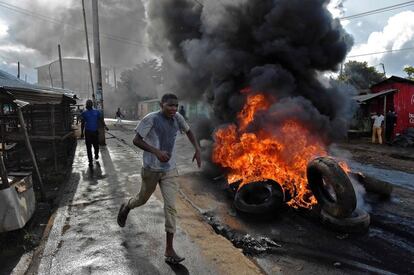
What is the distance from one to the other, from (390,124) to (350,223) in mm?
15558

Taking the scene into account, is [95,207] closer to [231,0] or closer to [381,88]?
[231,0]

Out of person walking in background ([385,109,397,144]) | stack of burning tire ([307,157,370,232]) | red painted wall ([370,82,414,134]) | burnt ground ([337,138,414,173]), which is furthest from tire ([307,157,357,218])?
red painted wall ([370,82,414,134])

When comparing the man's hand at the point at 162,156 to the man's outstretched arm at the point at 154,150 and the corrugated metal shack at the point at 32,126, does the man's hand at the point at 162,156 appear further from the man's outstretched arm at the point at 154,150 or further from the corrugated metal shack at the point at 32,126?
the corrugated metal shack at the point at 32,126

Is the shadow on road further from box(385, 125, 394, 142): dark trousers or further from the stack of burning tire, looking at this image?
box(385, 125, 394, 142): dark trousers

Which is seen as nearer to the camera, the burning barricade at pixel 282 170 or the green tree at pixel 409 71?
the burning barricade at pixel 282 170

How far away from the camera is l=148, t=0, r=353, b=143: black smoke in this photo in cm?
869

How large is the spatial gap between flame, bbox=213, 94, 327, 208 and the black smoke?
70cm

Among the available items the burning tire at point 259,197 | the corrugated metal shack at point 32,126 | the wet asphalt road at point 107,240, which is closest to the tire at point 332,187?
the burning tire at point 259,197

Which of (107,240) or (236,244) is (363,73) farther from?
(107,240)

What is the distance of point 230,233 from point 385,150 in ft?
43.3

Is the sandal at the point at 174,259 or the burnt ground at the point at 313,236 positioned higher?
the sandal at the point at 174,259

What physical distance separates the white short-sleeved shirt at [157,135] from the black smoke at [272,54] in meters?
4.71

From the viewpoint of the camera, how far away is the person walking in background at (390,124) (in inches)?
702

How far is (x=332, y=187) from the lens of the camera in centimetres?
518
